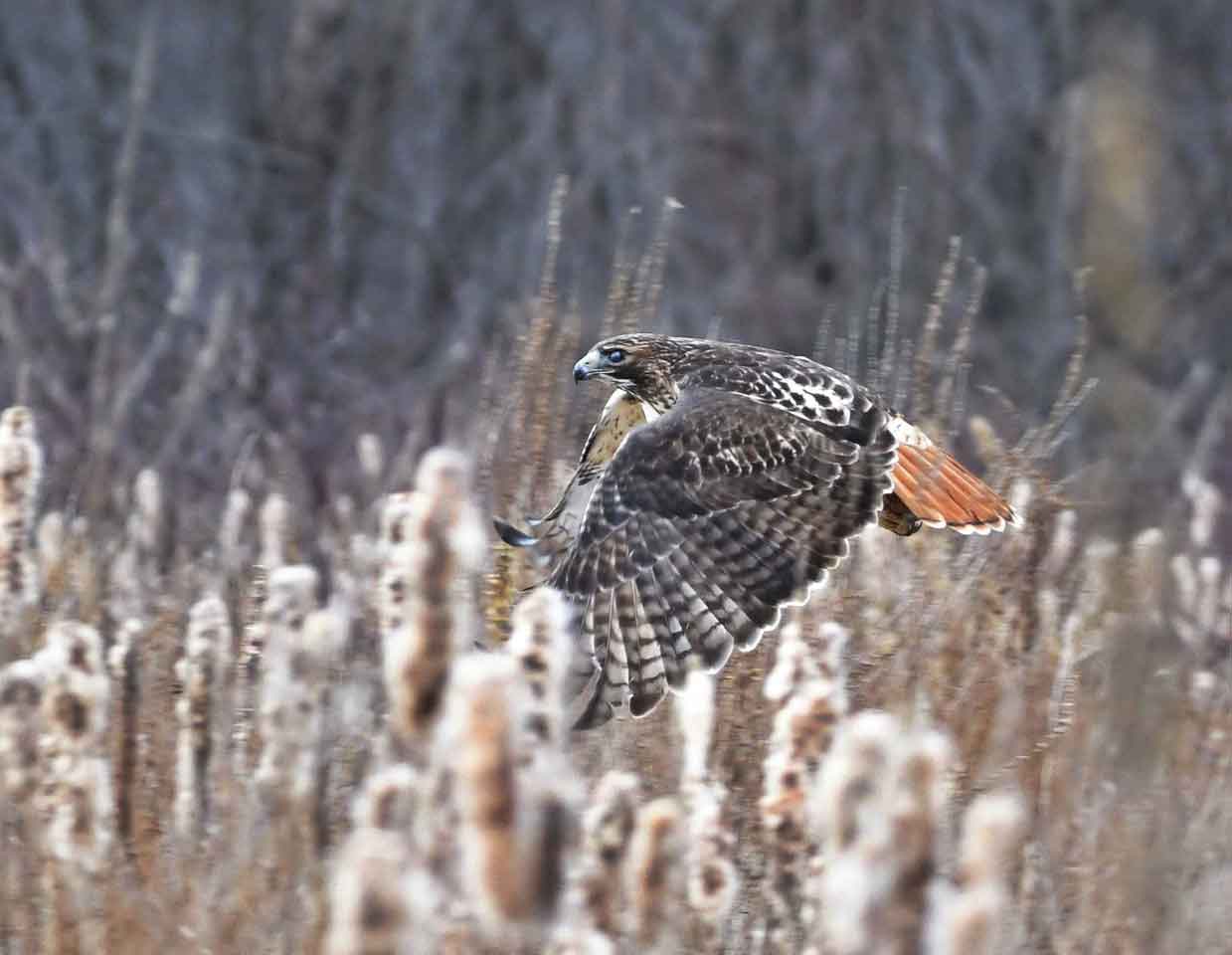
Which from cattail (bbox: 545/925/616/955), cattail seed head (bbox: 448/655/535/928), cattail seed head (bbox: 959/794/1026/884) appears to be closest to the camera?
cattail seed head (bbox: 959/794/1026/884)

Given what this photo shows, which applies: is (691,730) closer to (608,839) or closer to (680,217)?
(608,839)

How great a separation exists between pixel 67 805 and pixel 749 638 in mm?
1424

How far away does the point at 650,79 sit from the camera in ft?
29.2

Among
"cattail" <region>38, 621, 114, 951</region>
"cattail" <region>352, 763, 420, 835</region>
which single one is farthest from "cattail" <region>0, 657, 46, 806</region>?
"cattail" <region>352, 763, 420, 835</region>

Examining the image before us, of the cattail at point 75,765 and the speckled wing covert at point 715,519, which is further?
the speckled wing covert at point 715,519

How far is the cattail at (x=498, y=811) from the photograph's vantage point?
4.32ft

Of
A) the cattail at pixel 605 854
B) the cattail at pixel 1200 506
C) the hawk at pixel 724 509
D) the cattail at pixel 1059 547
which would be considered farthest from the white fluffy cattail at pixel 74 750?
the cattail at pixel 1200 506

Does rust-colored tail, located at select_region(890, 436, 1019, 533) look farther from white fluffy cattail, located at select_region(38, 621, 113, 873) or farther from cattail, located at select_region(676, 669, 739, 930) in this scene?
white fluffy cattail, located at select_region(38, 621, 113, 873)

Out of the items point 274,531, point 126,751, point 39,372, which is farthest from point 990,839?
point 39,372

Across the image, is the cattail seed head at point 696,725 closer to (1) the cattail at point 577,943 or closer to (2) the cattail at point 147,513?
(1) the cattail at point 577,943

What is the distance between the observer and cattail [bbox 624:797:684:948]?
61.4 inches

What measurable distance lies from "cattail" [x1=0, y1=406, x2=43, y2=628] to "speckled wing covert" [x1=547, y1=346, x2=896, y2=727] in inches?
32.9

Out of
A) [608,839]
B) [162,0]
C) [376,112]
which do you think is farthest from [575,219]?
[608,839]

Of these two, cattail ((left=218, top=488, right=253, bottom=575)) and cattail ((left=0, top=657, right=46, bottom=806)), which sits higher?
cattail ((left=218, top=488, right=253, bottom=575))
